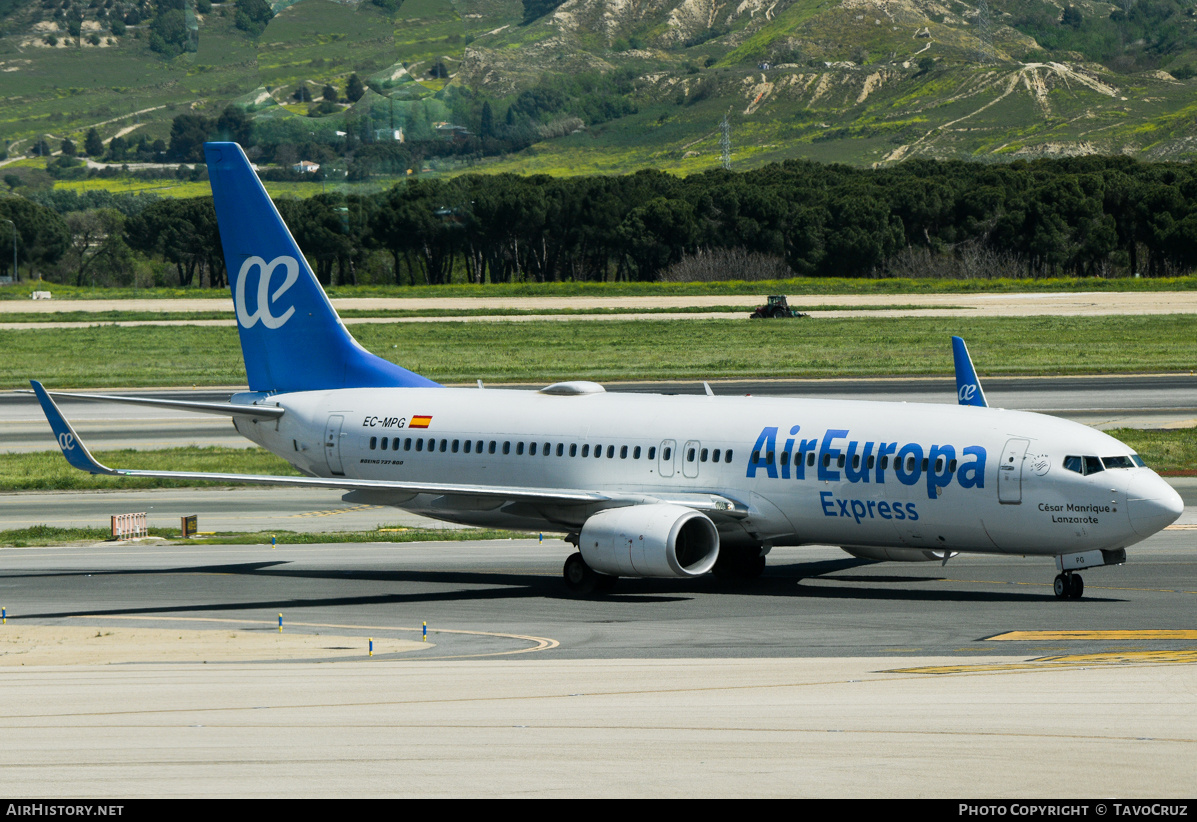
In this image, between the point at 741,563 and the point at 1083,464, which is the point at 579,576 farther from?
the point at 1083,464

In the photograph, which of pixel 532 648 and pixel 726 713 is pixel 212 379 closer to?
pixel 532 648

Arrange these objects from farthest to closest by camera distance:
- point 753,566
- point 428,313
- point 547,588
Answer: point 428,313
point 753,566
point 547,588

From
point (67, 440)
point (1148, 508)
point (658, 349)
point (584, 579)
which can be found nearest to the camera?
point (1148, 508)

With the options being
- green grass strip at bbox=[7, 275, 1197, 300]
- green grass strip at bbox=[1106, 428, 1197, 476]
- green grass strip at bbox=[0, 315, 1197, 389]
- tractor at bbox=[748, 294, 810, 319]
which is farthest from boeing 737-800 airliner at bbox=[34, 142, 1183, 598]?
green grass strip at bbox=[7, 275, 1197, 300]

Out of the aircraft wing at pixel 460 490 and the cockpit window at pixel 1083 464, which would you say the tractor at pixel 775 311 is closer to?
the aircraft wing at pixel 460 490

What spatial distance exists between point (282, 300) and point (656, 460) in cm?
1168

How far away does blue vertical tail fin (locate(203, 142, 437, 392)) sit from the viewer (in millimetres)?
37781

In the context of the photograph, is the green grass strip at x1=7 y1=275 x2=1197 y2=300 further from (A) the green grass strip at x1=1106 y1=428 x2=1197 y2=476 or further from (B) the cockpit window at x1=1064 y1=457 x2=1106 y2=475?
(B) the cockpit window at x1=1064 y1=457 x2=1106 y2=475

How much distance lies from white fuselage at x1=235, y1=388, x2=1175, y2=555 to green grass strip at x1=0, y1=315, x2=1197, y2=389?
42772mm

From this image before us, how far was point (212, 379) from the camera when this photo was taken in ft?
275

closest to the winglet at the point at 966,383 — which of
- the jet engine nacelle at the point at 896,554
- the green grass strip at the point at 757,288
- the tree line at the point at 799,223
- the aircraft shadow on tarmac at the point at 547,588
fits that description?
→ the jet engine nacelle at the point at 896,554

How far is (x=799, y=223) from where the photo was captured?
586 feet

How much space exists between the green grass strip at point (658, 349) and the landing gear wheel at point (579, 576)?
155 feet

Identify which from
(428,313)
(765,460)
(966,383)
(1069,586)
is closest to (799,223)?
(428,313)
